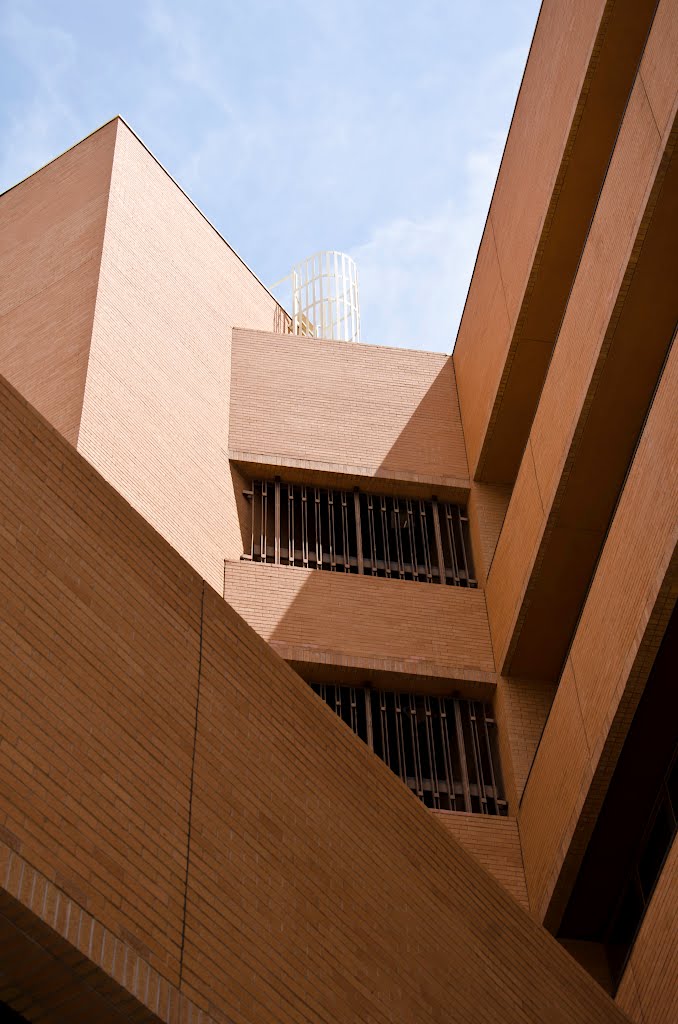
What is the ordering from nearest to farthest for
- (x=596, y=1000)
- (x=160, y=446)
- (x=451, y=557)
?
(x=596, y=1000) → (x=160, y=446) → (x=451, y=557)

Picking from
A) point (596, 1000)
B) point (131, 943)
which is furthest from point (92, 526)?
point (596, 1000)

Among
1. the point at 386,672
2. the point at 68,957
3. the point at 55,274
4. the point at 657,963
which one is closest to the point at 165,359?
the point at 55,274

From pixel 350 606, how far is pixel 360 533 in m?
1.46

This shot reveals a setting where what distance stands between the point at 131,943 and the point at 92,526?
7.67 ft

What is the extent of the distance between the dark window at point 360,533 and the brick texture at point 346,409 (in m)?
0.44

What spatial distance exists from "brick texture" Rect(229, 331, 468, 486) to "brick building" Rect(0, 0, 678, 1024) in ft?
0.20

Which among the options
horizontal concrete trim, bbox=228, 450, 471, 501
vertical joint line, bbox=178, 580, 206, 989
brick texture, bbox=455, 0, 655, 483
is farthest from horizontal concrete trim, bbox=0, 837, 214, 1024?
horizontal concrete trim, bbox=228, 450, 471, 501

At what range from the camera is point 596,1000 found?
838 centimetres

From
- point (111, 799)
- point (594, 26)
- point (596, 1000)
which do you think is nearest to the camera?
point (111, 799)

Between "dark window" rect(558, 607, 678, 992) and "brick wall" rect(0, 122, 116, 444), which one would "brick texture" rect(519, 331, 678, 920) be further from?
"brick wall" rect(0, 122, 116, 444)

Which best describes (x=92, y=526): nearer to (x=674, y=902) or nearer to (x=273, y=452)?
(x=674, y=902)

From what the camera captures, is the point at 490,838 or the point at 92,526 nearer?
the point at 92,526

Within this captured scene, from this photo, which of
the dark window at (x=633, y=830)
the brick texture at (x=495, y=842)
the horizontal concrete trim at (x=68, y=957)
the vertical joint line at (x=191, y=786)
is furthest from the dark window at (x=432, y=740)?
the horizontal concrete trim at (x=68, y=957)

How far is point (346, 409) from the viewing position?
17453 millimetres
